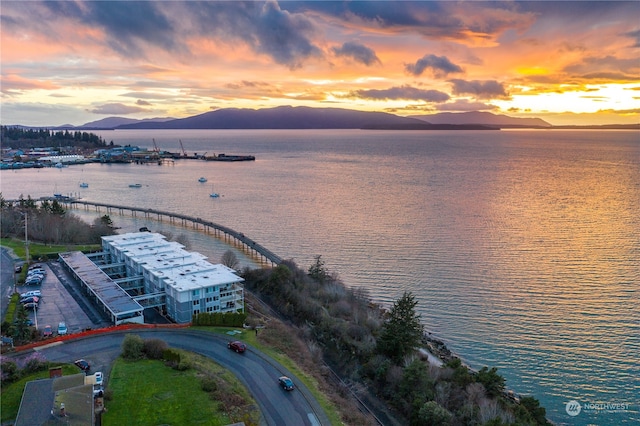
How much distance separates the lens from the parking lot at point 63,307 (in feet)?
104

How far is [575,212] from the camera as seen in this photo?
247 ft

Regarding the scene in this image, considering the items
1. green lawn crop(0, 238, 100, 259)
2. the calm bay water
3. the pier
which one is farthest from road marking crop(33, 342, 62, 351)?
the calm bay water

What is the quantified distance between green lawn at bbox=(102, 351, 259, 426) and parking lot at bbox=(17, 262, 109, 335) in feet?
25.4

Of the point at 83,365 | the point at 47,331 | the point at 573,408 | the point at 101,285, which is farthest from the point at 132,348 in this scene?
the point at 573,408

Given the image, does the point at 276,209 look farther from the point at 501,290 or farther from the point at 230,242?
the point at 501,290

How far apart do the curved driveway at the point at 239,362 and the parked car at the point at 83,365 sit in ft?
1.15

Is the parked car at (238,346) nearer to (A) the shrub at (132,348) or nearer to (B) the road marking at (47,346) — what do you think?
(A) the shrub at (132,348)

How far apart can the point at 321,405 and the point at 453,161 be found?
508ft

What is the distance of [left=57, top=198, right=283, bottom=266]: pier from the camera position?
56.6 m

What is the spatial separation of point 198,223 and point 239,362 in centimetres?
5021

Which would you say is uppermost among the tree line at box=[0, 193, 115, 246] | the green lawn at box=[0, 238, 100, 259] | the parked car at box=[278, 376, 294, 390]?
the tree line at box=[0, 193, 115, 246]

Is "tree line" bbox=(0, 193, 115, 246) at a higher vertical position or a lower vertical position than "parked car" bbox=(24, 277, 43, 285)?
higher

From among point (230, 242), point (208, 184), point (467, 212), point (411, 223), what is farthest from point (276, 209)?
point (208, 184)

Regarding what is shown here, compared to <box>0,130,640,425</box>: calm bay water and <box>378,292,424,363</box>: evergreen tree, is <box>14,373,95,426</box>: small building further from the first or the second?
<box>0,130,640,425</box>: calm bay water
